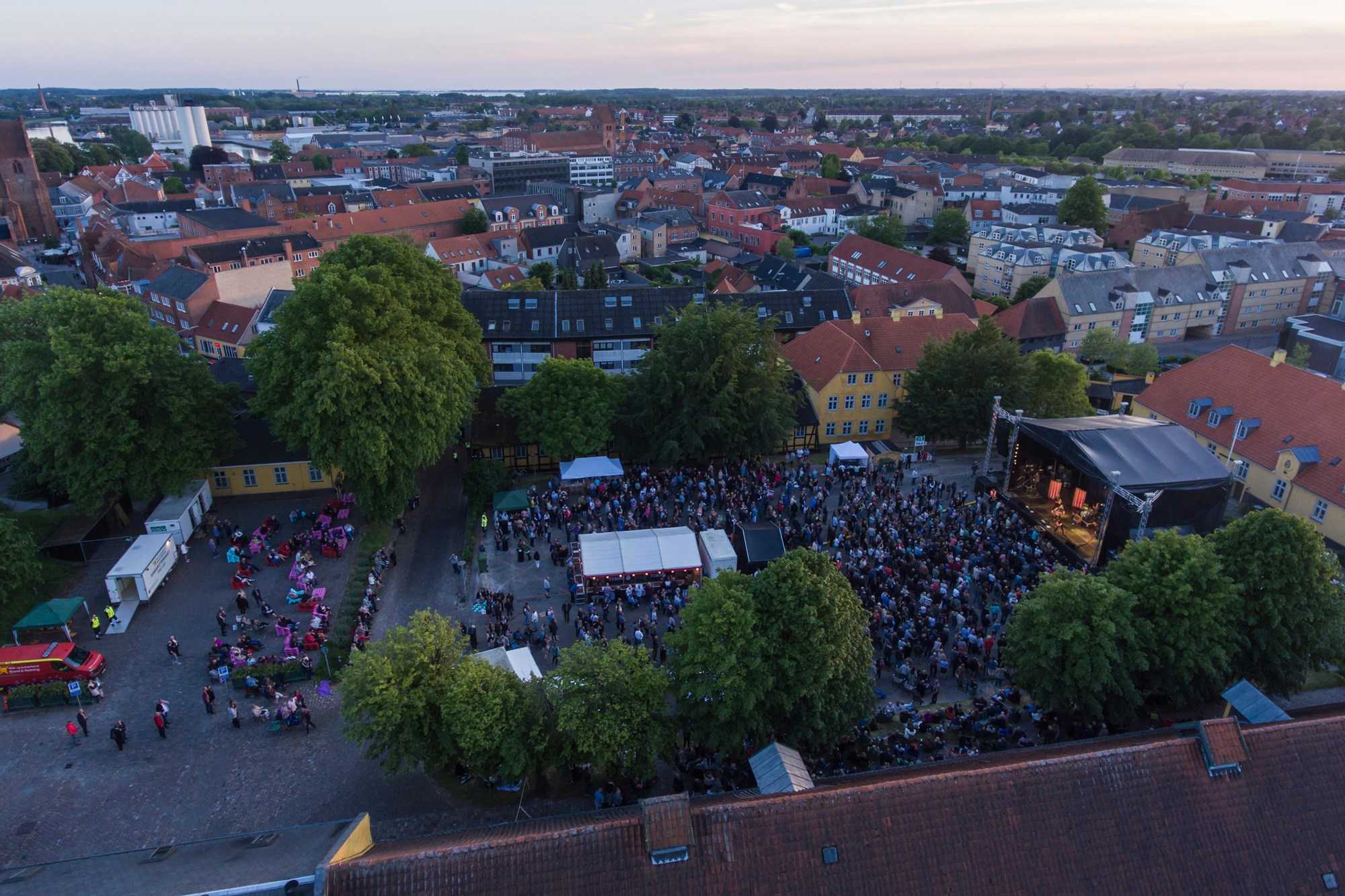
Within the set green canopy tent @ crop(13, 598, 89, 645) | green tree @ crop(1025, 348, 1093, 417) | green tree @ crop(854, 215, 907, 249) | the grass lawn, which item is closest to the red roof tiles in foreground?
green canopy tent @ crop(13, 598, 89, 645)

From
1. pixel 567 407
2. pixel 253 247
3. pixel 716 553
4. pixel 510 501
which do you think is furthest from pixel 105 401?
pixel 253 247

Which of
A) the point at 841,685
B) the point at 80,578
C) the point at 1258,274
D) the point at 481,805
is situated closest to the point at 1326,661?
the point at 841,685

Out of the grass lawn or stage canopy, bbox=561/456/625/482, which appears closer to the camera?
A: the grass lawn

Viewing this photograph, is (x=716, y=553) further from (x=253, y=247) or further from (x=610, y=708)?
(x=253, y=247)

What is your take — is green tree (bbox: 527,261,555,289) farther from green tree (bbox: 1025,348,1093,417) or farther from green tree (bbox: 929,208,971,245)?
green tree (bbox: 929,208,971,245)

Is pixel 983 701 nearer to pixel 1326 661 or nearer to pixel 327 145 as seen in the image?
pixel 1326 661

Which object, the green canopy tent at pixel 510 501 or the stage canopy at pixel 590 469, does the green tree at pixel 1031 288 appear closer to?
the stage canopy at pixel 590 469
